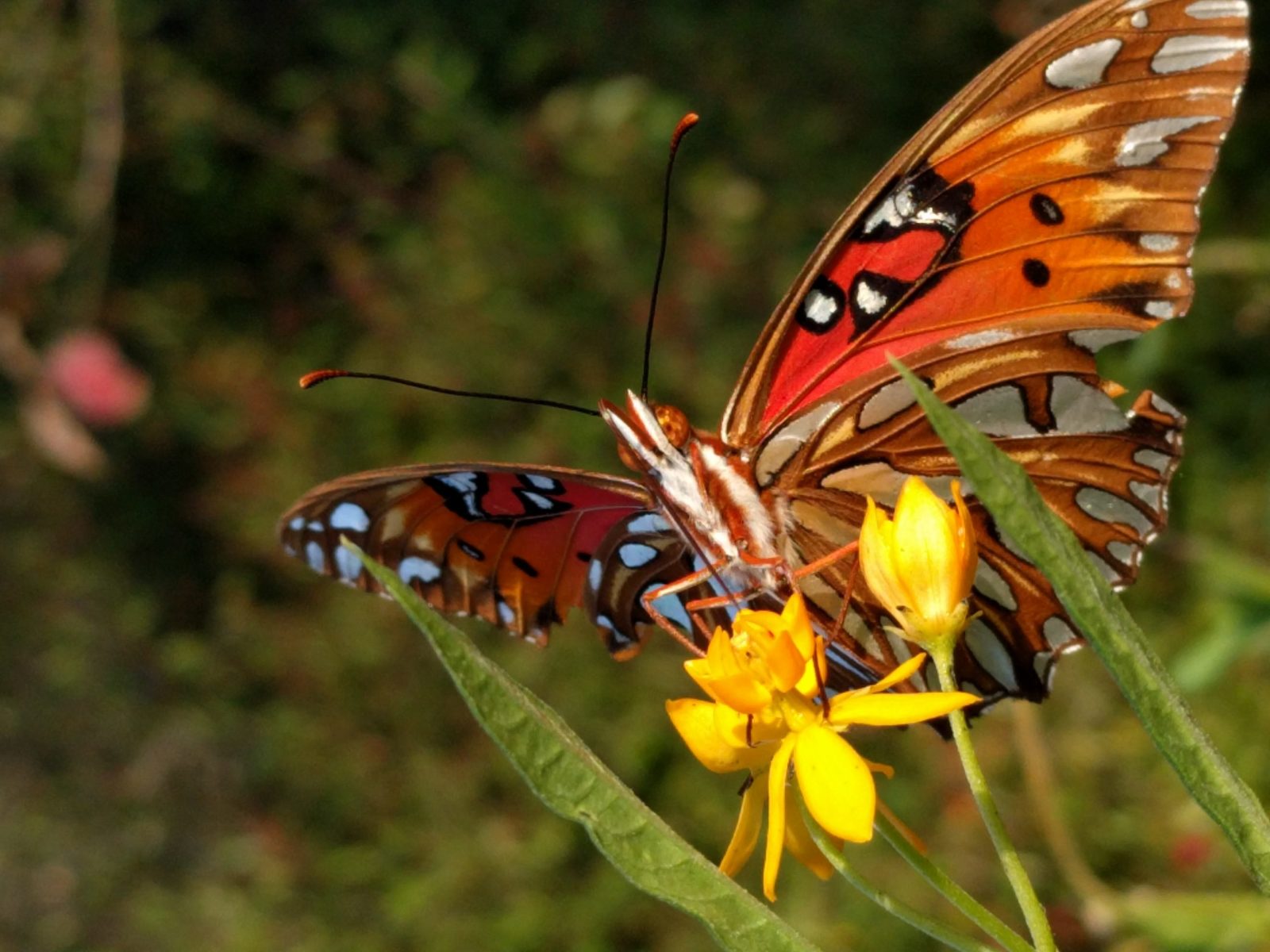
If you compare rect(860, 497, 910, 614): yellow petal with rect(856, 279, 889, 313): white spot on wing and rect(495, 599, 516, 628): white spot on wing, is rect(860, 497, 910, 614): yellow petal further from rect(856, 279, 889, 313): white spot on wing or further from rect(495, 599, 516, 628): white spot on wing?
rect(495, 599, 516, 628): white spot on wing

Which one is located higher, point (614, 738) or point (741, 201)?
point (741, 201)

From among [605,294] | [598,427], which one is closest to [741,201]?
[605,294]

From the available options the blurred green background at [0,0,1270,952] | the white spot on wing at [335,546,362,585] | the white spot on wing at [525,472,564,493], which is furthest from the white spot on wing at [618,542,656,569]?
the blurred green background at [0,0,1270,952]

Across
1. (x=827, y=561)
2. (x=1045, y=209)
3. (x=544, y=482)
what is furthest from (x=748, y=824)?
(x=1045, y=209)

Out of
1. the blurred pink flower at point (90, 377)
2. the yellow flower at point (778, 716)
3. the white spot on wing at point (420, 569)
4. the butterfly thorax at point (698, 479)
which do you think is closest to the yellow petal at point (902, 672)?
the yellow flower at point (778, 716)

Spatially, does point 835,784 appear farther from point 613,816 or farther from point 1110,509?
point 1110,509

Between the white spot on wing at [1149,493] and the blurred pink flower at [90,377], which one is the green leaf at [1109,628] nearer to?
the white spot on wing at [1149,493]

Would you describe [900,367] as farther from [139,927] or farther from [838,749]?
[139,927]
